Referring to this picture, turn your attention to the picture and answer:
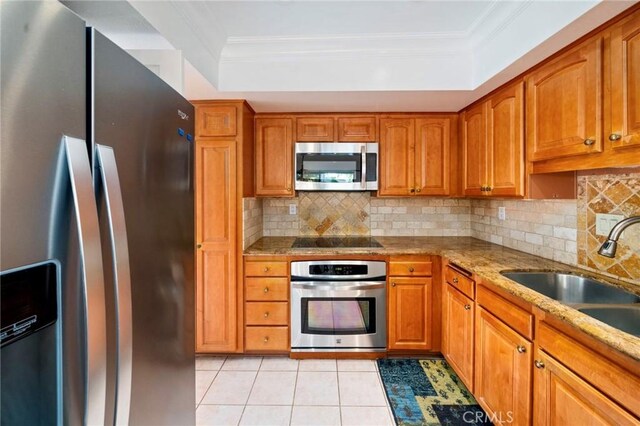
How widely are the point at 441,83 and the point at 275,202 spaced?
188 centimetres

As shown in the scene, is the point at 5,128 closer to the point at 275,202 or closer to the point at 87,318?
the point at 87,318

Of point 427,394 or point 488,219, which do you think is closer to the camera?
point 427,394

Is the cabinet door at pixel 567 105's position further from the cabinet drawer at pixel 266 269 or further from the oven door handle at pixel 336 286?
the cabinet drawer at pixel 266 269

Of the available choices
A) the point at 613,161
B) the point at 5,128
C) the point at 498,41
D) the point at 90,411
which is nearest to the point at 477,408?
the point at 613,161

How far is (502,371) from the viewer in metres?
1.64

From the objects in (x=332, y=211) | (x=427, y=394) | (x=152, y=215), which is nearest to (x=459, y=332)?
(x=427, y=394)

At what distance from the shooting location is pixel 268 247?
2.74 meters

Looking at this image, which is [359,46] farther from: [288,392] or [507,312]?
[288,392]

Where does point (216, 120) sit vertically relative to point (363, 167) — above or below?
above

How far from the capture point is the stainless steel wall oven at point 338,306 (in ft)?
8.39

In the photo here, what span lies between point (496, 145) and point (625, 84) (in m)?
0.97

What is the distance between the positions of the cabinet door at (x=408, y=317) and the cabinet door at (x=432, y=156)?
2.99ft

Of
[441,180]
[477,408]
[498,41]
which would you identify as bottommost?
[477,408]

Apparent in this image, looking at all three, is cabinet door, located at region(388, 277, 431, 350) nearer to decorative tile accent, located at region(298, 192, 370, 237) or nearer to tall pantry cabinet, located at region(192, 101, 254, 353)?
decorative tile accent, located at region(298, 192, 370, 237)
